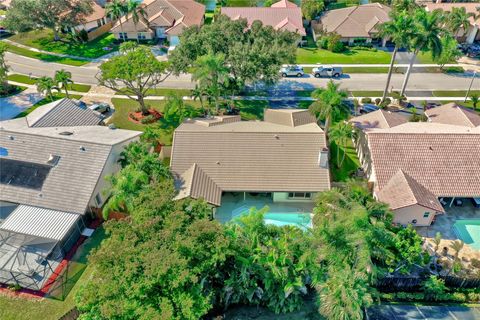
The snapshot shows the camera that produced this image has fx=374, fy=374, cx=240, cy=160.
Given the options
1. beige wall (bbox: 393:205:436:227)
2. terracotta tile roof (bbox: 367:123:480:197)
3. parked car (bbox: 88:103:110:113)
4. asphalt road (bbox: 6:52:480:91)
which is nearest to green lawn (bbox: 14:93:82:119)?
asphalt road (bbox: 6:52:480:91)

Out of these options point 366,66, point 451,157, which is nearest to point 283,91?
point 366,66

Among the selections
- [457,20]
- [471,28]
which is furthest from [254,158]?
[471,28]

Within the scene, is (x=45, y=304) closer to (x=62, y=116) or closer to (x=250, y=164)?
(x=250, y=164)

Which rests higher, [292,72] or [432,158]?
[432,158]

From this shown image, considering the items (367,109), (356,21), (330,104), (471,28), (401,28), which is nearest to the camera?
(330,104)

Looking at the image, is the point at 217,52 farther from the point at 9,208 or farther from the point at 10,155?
the point at 9,208

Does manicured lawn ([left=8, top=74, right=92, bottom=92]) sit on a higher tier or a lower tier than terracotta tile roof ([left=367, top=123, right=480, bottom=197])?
lower

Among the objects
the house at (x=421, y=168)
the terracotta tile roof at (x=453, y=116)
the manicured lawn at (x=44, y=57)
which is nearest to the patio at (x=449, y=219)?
the house at (x=421, y=168)

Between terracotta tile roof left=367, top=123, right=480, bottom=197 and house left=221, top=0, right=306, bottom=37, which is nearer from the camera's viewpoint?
terracotta tile roof left=367, top=123, right=480, bottom=197

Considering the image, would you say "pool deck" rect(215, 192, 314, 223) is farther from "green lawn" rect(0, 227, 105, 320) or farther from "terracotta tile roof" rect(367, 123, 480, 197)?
"green lawn" rect(0, 227, 105, 320)
